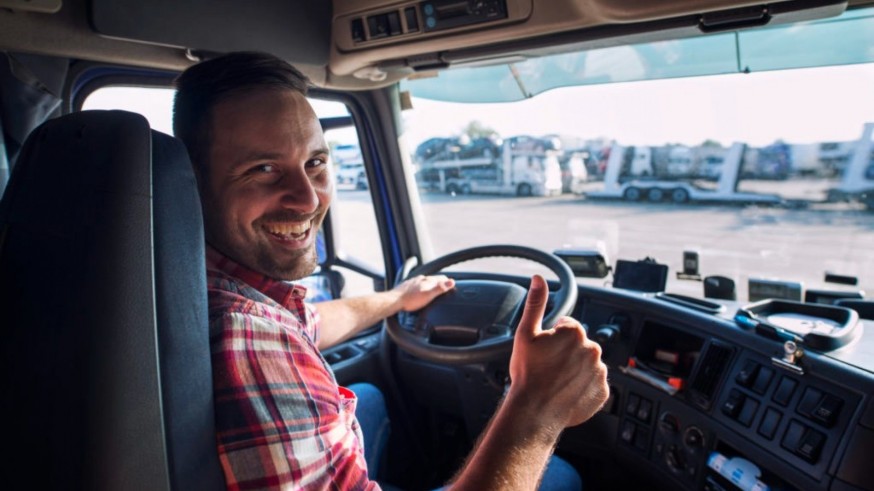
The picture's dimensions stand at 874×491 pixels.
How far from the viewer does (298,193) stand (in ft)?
4.35

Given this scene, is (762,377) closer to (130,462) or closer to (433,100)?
(130,462)

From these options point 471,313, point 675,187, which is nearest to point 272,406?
point 471,313

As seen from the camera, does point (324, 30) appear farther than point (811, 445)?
Yes

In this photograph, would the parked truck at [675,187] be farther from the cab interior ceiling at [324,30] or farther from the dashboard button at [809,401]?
the dashboard button at [809,401]

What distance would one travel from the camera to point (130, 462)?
760mm

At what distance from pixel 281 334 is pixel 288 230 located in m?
0.41

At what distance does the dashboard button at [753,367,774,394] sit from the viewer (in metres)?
1.62

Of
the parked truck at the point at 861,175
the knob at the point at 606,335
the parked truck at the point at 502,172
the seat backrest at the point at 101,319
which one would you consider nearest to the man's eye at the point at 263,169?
the seat backrest at the point at 101,319

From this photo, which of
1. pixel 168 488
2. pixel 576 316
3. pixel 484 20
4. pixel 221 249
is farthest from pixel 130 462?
pixel 576 316

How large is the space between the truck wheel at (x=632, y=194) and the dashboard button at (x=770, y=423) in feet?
3.05

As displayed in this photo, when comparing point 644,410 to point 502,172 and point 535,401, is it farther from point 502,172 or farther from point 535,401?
point 502,172

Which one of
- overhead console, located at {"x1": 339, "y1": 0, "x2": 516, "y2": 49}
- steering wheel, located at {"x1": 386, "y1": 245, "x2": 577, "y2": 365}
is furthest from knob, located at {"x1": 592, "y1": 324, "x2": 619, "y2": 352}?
overhead console, located at {"x1": 339, "y1": 0, "x2": 516, "y2": 49}

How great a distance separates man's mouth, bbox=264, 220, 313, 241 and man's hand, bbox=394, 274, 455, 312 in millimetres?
686

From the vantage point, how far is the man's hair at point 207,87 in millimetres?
1279
